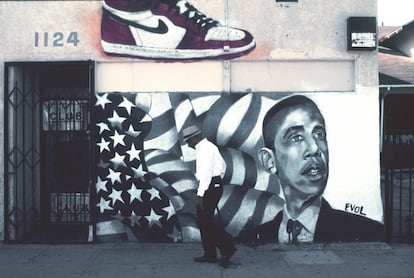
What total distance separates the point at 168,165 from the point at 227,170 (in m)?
0.97

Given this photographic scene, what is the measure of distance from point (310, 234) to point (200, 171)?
96.8 inches

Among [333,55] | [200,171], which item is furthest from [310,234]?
[333,55]

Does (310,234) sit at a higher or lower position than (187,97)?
lower

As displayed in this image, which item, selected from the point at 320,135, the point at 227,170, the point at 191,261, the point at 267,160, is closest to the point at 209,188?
the point at 191,261

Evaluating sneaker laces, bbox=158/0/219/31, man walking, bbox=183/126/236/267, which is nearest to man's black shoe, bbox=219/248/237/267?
man walking, bbox=183/126/236/267

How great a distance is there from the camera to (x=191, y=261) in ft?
21.0

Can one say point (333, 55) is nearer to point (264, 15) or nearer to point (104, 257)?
point (264, 15)

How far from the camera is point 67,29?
737 centimetres

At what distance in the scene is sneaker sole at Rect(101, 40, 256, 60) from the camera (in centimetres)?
736

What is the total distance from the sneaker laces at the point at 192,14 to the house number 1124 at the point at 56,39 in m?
1.61

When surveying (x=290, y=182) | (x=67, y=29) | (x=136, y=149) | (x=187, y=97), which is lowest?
(x=290, y=182)

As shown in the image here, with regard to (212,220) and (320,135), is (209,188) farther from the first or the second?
(320,135)

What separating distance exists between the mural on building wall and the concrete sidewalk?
0.31m

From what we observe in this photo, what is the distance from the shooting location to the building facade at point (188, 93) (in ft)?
24.0
